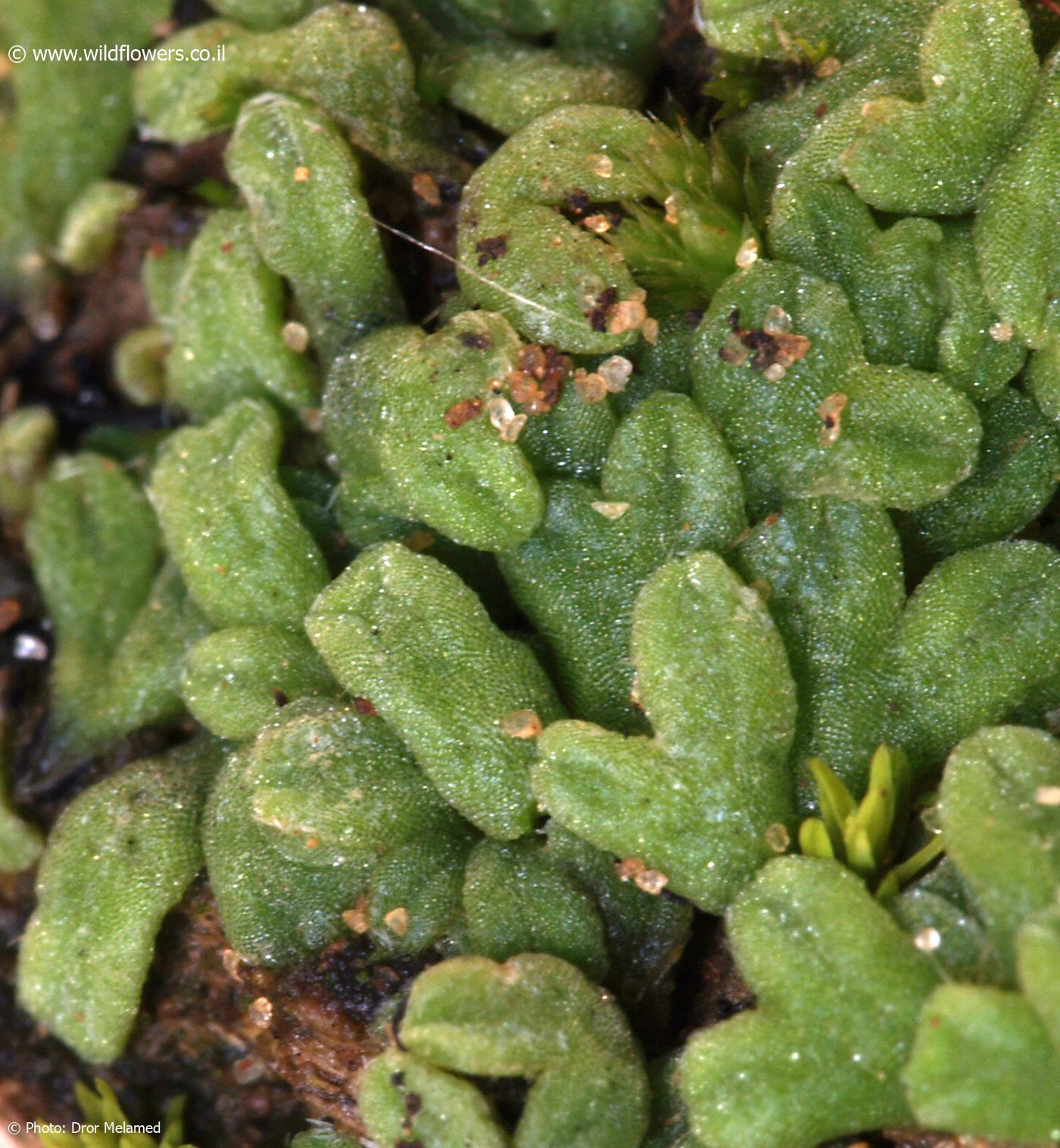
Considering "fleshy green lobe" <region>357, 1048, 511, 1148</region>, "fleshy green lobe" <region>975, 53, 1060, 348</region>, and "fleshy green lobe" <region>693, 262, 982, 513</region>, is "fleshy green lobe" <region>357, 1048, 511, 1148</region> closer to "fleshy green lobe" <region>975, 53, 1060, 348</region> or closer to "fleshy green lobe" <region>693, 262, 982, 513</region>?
"fleshy green lobe" <region>693, 262, 982, 513</region>

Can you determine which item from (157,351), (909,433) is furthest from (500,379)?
(157,351)

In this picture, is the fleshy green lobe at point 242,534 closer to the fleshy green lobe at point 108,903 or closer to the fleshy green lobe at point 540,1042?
the fleshy green lobe at point 108,903

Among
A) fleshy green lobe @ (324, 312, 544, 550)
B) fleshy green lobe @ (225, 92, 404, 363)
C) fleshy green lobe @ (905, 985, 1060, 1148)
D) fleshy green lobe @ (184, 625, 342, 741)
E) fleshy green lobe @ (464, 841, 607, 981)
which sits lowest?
fleshy green lobe @ (464, 841, 607, 981)

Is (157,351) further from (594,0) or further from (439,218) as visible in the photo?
(594,0)

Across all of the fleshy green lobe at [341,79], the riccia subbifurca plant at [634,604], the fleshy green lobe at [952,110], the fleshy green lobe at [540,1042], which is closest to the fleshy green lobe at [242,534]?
the riccia subbifurca plant at [634,604]

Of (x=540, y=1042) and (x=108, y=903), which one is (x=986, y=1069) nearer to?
(x=540, y=1042)

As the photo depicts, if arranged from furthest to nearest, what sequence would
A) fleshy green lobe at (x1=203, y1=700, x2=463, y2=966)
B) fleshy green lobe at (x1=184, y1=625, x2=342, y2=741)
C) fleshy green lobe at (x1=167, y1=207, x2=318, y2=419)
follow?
1. fleshy green lobe at (x1=167, y1=207, x2=318, y2=419)
2. fleshy green lobe at (x1=184, y1=625, x2=342, y2=741)
3. fleshy green lobe at (x1=203, y1=700, x2=463, y2=966)

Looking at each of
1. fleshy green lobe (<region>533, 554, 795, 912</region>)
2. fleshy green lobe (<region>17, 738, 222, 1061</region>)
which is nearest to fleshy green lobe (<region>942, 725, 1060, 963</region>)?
fleshy green lobe (<region>533, 554, 795, 912</region>)

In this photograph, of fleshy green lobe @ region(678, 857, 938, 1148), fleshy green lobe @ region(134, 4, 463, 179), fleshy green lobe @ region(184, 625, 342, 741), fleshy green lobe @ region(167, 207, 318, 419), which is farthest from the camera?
fleshy green lobe @ region(167, 207, 318, 419)

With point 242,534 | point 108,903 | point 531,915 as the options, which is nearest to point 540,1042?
point 531,915
